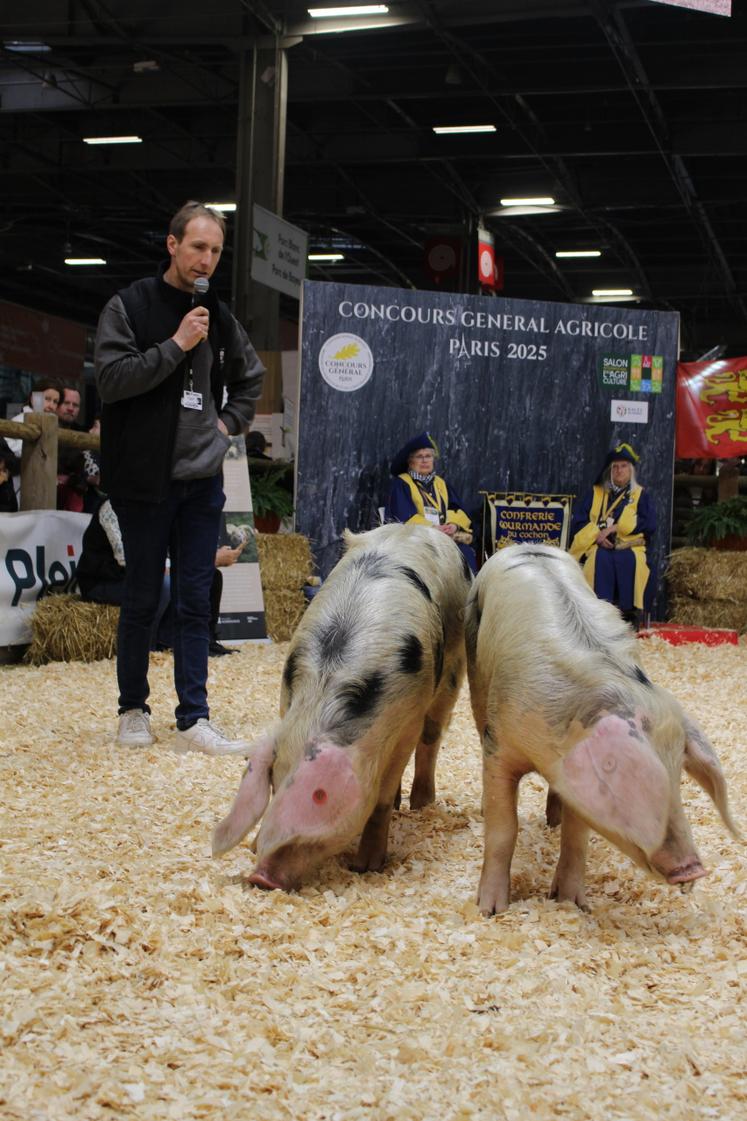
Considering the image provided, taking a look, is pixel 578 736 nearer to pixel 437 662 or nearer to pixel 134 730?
pixel 437 662

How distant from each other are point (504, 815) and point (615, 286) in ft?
77.1

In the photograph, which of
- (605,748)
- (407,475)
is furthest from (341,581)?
(407,475)

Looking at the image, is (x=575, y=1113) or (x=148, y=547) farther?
(x=148, y=547)

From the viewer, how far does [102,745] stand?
A: 15.8 ft

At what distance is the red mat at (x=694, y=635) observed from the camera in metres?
9.30

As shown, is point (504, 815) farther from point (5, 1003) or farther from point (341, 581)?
point (5, 1003)

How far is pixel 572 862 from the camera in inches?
123

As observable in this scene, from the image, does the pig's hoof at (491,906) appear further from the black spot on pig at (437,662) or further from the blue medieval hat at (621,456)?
the blue medieval hat at (621,456)

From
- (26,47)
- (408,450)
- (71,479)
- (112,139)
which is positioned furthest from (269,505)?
(112,139)

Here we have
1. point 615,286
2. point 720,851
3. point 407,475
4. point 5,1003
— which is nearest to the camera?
point 5,1003

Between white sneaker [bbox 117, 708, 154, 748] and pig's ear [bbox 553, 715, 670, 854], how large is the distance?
2388 mm

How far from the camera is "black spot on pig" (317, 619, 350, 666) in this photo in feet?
10.3

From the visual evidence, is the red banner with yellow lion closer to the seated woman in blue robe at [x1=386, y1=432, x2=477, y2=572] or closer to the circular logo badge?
the seated woman in blue robe at [x1=386, y1=432, x2=477, y2=572]

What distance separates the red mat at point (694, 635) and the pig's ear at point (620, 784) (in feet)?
21.8
